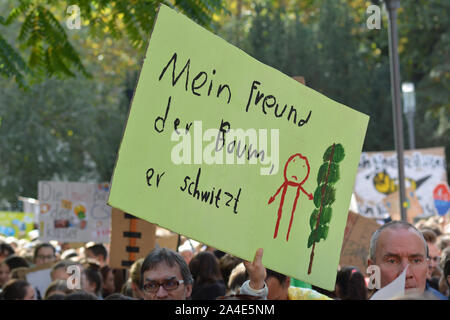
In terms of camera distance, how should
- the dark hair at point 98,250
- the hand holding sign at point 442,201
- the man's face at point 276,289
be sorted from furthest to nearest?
the hand holding sign at point 442,201, the dark hair at point 98,250, the man's face at point 276,289

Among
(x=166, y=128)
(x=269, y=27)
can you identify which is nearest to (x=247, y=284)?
(x=166, y=128)

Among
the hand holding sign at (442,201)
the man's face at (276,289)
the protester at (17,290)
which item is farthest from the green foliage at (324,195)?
the hand holding sign at (442,201)

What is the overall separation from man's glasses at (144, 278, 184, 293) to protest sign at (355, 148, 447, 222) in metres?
9.04

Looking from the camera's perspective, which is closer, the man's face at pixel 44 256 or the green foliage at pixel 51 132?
the man's face at pixel 44 256

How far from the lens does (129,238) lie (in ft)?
18.6

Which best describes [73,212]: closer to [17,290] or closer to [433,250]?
[17,290]

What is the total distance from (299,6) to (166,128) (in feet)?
93.9

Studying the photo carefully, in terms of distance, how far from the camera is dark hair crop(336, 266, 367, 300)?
562cm

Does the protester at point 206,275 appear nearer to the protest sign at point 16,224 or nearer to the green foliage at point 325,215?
the green foliage at point 325,215

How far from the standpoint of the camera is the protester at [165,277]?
351 centimetres

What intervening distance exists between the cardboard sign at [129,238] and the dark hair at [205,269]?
466 mm

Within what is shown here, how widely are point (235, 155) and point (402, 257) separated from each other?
35.4 inches

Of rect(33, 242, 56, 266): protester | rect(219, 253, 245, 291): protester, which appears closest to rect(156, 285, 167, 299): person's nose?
rect(219, 253, 245, 291): protester
